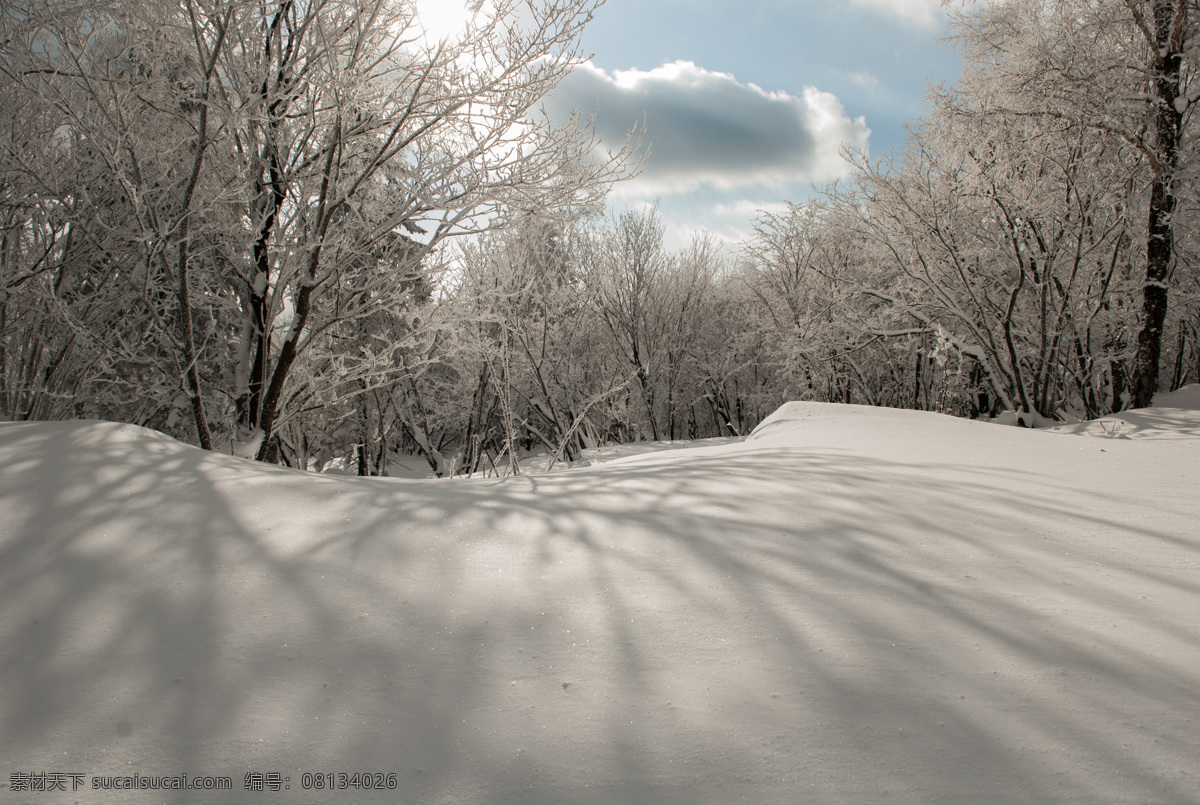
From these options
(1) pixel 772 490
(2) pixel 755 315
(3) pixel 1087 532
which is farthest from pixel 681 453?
(2) pixel 755 315

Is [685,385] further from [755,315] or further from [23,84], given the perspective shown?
[23,84]

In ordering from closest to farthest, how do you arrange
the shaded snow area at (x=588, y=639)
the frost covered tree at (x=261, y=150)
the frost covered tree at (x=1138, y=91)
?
the shaded snow area at (x=588, y=639), the frost covered tree at (x=261, y=150), the frost covered tree at (x=1138, y=91)

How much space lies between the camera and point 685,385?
17984 millimetres

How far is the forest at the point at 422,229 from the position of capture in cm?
425

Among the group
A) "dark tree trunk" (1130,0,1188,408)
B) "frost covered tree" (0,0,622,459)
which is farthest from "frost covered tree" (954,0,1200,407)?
"frost covered tree" (0,0,622,459)

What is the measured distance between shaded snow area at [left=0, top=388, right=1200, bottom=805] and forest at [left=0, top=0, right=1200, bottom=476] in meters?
2.22

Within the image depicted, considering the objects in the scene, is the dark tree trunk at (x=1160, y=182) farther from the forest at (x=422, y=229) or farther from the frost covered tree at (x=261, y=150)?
the frost covered tree at (x=261, y=150)

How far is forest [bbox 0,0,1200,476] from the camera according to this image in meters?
4.25

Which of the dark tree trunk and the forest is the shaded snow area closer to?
the forest

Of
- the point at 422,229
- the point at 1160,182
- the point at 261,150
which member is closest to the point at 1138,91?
the point at 1160,182

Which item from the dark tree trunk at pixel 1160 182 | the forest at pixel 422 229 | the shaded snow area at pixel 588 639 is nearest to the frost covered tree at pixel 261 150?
the forest at pixel 422 229

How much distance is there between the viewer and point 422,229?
5473mm

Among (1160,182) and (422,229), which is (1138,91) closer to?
(1160,182)

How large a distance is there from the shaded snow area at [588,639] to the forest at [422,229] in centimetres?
222
